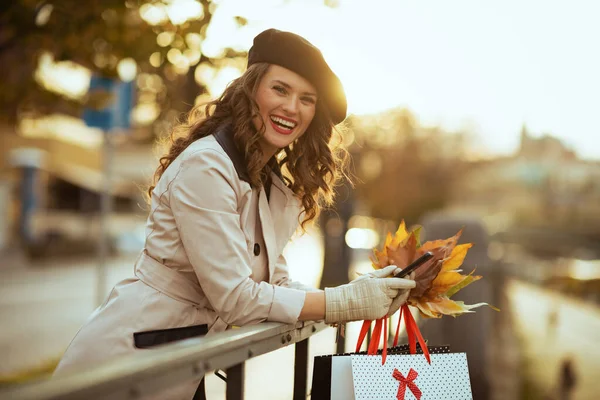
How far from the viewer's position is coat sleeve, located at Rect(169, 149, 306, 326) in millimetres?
2150

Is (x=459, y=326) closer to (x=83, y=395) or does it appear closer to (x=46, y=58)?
(x=83, y=395)

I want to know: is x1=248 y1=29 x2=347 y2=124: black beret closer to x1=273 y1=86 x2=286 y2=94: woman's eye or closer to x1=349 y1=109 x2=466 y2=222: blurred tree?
x1=273 y1=86 x2=286 y2=94: woman's eye

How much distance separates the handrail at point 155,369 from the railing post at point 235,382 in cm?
2

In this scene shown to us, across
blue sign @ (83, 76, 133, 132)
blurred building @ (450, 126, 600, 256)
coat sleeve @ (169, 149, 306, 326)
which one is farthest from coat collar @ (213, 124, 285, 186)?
blurred building @ (450, 126, 600, 256)

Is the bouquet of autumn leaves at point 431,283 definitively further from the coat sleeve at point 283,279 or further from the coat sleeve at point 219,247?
the coat sleeve at point 283,279

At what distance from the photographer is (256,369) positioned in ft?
19.7

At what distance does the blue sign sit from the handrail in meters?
5.97

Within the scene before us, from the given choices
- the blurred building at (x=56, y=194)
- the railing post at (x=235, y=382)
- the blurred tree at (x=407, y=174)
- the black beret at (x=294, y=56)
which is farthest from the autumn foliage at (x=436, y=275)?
the blurred tree at (x=407, y=174)

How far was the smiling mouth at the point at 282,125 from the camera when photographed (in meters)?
2.64

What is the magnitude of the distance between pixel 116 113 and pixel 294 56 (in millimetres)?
5612

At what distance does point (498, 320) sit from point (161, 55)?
5168mm

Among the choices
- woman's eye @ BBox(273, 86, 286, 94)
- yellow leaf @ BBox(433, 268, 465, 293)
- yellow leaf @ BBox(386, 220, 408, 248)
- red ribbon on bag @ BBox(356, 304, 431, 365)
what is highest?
woman's eye @ BBox(273, 86, 286, 94)

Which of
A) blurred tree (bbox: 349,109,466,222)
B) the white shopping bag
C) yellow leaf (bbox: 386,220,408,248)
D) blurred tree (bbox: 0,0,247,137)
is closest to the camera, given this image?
the white shopping bag

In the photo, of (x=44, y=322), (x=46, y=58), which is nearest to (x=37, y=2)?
(x=46, y=58)
